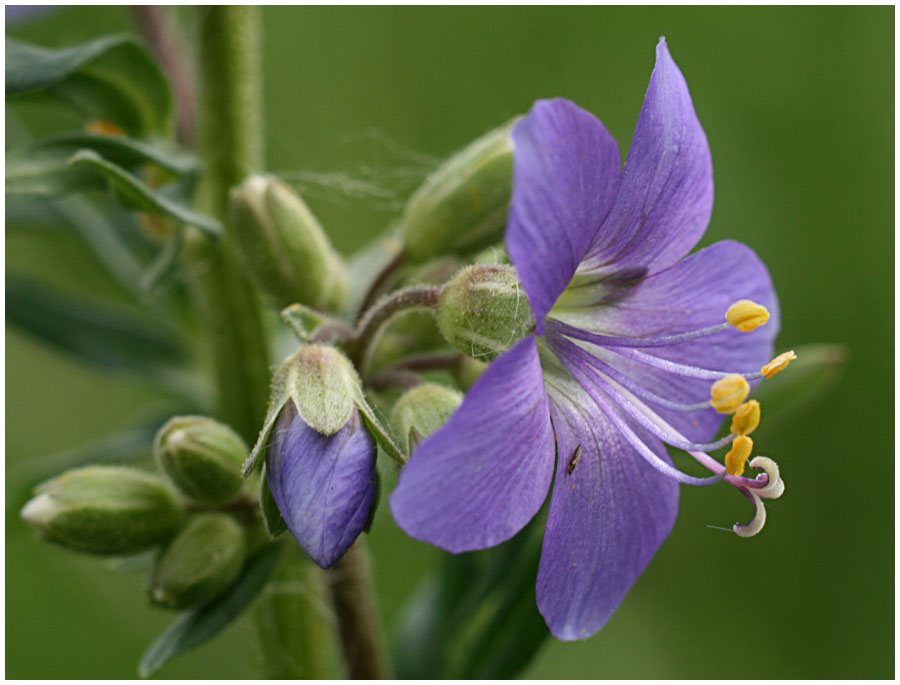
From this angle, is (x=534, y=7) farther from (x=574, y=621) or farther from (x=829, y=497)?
(x=574, y=621)

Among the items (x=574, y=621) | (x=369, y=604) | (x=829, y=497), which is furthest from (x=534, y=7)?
(x=574, y=621)

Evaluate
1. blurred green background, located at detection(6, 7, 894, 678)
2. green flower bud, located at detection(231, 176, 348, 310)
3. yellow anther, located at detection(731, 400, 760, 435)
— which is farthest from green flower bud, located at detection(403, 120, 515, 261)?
blurred green background, located at detection(6, 7, 894, 678)

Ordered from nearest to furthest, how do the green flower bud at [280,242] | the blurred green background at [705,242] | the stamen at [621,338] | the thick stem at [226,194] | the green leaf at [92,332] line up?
the stamen at [621,338] < the green flower bud at [280,242] < the thick stem at [226,194] < the green leaf at [92,332] < the blurred green background at [705,242]

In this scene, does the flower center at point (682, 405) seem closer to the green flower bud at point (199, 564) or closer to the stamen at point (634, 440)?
the stamen at point (634, 440)

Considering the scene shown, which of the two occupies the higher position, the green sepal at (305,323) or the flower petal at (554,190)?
the flower petal at (554,190)

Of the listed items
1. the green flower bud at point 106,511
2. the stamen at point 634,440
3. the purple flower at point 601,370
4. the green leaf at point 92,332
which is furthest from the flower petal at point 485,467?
the green leaf at point 92,332

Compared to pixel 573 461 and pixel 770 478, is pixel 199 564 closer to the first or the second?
pixel 573 461
